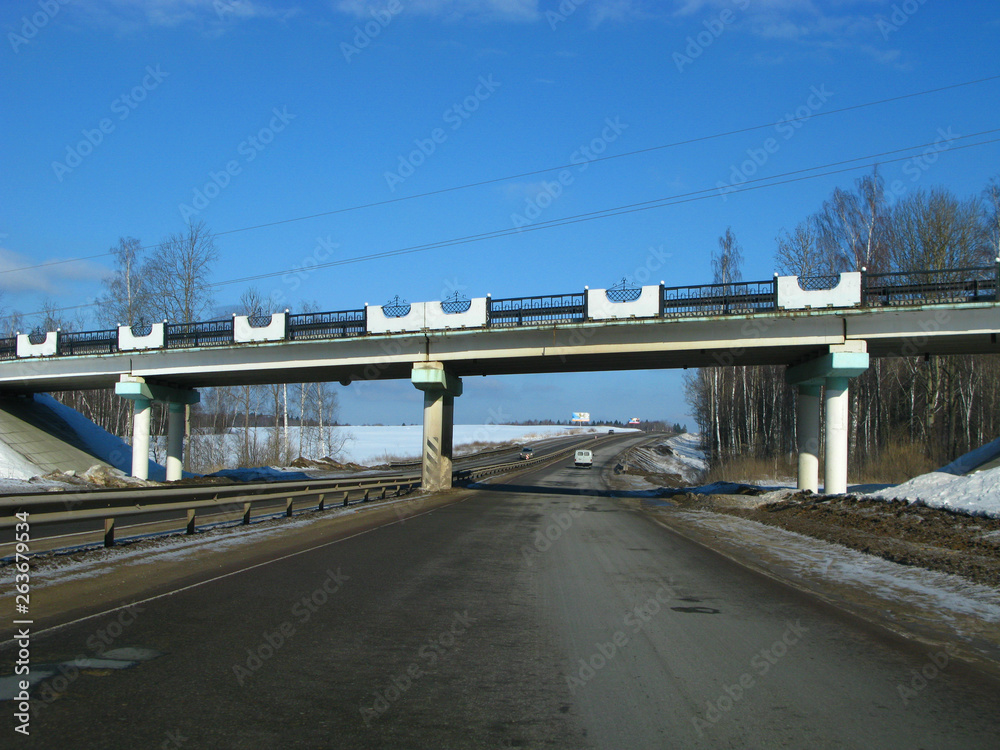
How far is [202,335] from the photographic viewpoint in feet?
114

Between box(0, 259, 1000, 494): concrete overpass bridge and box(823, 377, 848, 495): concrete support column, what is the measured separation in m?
0.04

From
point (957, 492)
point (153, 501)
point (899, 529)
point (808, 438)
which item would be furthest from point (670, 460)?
point (153, 501)

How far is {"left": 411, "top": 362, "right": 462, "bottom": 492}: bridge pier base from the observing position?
3156 centimetres

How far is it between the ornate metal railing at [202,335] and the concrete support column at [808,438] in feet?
83.7

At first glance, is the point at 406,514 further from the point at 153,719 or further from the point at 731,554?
the point at 153,719

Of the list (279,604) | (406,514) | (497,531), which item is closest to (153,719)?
(279,604)

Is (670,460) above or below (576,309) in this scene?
below

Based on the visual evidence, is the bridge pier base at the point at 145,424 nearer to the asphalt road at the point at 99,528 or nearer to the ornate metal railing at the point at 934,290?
the asphalt road at the point at 99,528

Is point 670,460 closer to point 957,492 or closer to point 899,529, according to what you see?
point 957,492

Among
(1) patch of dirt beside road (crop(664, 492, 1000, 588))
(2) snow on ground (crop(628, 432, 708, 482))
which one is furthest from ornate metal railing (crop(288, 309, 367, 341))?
(2) snow on ground (crop(628, 432, 708, 482))

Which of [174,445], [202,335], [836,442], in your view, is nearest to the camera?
[836,442]

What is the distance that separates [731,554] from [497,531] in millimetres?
5675

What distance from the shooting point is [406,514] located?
22.2 meters

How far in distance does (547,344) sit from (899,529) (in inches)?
621
